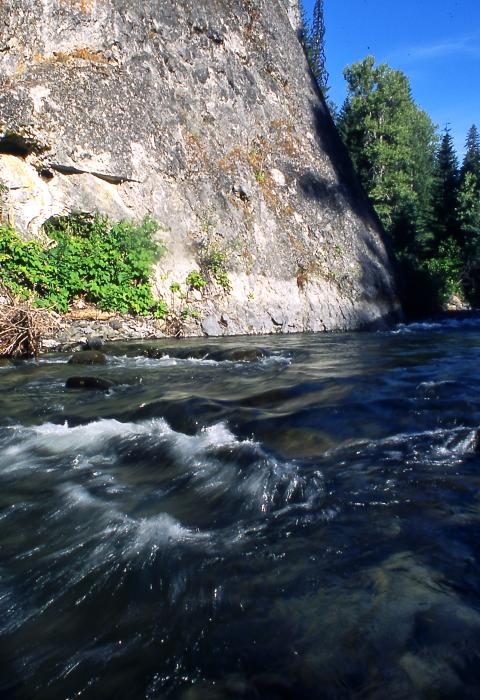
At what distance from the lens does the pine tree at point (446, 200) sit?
30406mm

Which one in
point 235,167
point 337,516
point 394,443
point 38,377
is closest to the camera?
point 337,516

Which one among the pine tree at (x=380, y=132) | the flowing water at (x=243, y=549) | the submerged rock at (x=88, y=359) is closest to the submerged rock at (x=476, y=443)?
the flowing water at (x=243, y=549)

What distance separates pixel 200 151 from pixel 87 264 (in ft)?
19.9

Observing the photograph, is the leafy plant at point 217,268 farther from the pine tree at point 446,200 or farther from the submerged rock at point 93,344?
the pine tree at point 446,200

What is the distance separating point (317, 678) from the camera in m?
1.90

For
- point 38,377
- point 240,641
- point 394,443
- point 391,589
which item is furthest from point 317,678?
point 38,377

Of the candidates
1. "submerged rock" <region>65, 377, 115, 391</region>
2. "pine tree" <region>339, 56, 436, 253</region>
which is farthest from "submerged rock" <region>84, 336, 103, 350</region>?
"pine tree" <region>339, 56, 436, 253</region>

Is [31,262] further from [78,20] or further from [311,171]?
[311,171]

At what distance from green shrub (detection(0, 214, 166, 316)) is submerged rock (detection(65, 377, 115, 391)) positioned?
16.7 ft

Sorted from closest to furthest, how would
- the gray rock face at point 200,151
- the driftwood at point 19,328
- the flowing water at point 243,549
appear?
the flowing water at point 243,549, the driftwood at point 19,328, the gray rock face at point 200,151

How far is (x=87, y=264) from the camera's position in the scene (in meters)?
13.1

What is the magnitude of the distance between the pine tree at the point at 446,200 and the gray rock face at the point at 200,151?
11.4 meters

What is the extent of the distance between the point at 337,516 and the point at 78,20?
16.1 m

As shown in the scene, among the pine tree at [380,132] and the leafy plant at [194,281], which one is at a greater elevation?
the pine tree at [380,132]
